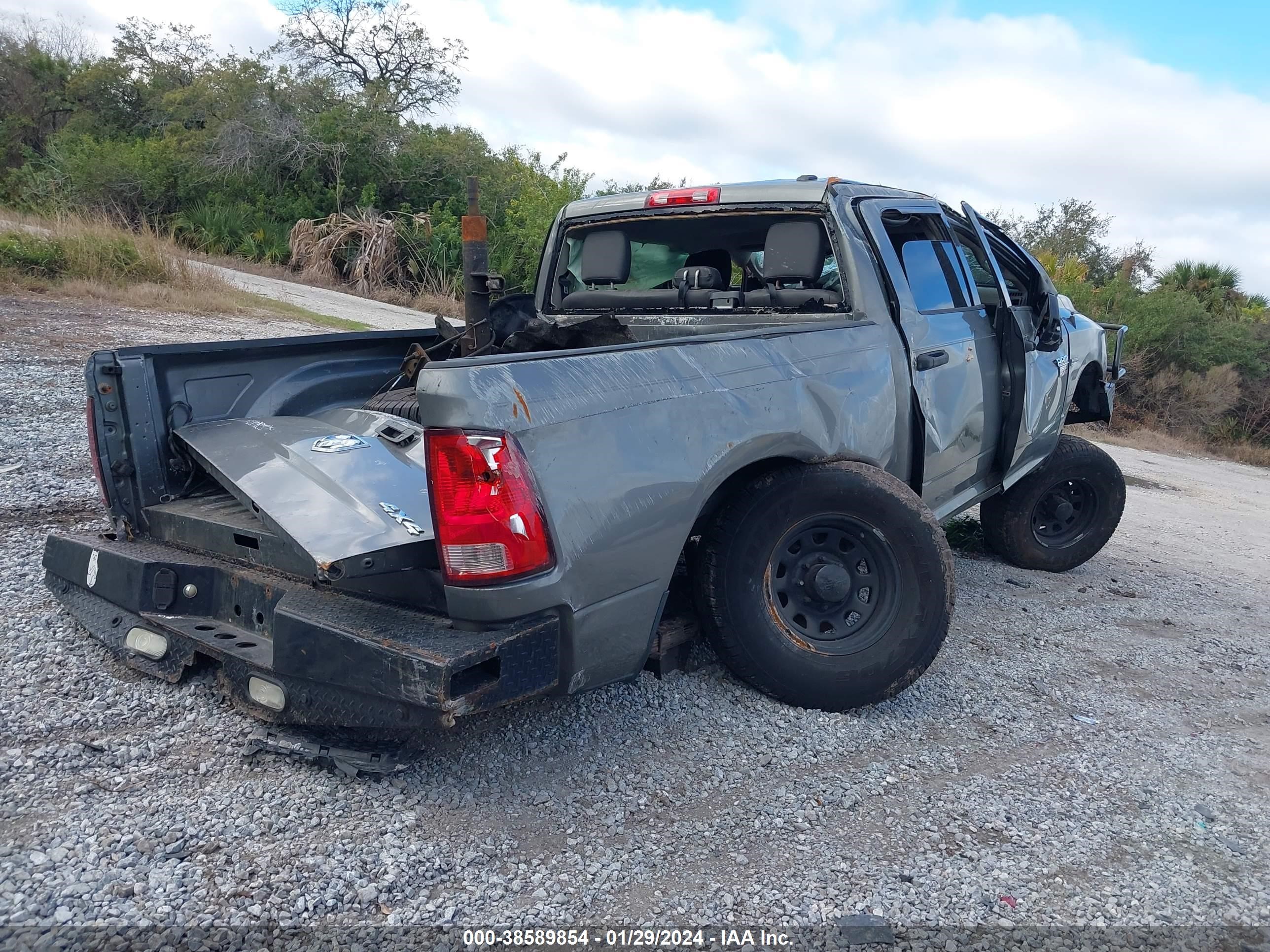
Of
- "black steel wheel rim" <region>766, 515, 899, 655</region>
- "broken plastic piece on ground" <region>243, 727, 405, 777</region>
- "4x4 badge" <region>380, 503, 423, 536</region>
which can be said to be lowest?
"broken plastic piece on ground" <region>243, 727, 405, 777</region>

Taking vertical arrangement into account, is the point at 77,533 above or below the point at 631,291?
below

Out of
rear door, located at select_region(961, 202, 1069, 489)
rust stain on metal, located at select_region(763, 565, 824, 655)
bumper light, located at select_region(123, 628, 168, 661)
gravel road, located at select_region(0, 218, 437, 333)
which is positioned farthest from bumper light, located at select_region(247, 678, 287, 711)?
gravel road, located at select_region(0, 218, 437, 333)

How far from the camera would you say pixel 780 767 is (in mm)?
3006

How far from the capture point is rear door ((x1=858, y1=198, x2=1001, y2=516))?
4.01 m

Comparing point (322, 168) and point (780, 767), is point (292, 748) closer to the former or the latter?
point (780, 767)

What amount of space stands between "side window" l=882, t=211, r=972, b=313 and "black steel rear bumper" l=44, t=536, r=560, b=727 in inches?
101

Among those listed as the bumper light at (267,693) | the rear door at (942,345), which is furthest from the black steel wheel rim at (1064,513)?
the bumper light at (267,693)

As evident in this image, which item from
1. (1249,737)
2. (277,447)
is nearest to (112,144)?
(277,447)

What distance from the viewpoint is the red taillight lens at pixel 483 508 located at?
2428 millimetres

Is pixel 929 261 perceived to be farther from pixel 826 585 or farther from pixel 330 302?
pixel 330 302

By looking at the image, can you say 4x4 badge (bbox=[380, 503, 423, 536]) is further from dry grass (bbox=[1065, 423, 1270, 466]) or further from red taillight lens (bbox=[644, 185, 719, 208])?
dry grass (bbox=[1065, 423, 1270, 466])

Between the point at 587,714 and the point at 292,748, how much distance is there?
0.97 m

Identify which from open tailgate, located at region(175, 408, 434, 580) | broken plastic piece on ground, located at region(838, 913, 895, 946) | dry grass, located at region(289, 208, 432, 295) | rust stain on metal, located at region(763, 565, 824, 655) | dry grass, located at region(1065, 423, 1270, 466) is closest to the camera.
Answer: broken plastic piece on ground, located at region(838, 913, 895, 946)

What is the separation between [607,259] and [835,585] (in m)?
2.22
